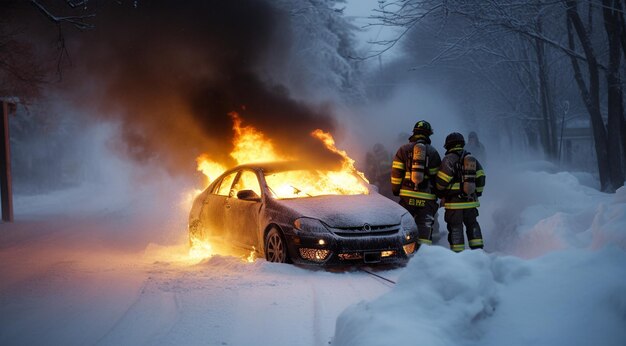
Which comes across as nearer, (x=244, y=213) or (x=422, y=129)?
(x=422, y=129)

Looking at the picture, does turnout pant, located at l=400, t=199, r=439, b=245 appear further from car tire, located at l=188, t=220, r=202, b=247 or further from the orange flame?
car tire, located at l=188, t=220, r=202, b=247

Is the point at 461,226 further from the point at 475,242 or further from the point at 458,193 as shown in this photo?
the point at 458,193

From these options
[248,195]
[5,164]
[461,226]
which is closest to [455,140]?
[461,226]

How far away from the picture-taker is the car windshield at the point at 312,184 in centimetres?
892

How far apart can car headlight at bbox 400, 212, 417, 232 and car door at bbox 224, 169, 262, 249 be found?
1.88 metres

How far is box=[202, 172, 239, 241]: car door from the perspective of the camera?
9633 millimetres

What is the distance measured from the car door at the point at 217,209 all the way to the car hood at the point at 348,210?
1.48 metres

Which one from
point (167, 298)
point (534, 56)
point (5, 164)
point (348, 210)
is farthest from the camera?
point (534, 56)

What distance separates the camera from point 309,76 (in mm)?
42469

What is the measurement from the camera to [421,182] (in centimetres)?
870

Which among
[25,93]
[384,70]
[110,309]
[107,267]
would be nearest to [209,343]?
[110,309]

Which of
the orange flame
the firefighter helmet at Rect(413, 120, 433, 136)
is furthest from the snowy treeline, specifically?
the firefighter helmet at Rect(413, 120, 433, 136)

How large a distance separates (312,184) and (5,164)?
1207 centimetres

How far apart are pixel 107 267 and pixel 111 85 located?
10.4 metres
